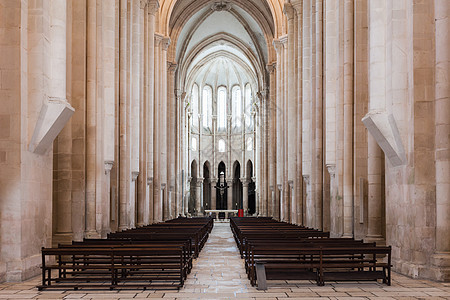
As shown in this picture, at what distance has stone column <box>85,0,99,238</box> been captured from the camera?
55.8ft

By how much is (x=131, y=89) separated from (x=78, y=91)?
25.4 feet

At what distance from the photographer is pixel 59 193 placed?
1526 centimetres

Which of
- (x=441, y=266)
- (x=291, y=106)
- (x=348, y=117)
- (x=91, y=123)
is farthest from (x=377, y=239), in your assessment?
(x=291, y=106)

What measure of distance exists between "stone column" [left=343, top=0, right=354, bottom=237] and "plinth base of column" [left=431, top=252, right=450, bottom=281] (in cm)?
677

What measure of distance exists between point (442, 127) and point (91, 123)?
34.7 ft

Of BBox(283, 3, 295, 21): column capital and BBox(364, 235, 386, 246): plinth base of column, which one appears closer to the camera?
BBox(364, 235, 386, 246): plinth base of column

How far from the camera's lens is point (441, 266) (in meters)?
10.6

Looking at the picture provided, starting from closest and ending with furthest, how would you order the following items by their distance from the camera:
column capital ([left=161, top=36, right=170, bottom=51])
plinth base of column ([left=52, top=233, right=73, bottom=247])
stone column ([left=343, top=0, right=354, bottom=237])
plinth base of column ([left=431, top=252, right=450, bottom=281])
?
plinth base of column ([left=431, top=252, right=450, bottom=281]) → plinth base of column ([left=52, top=233, right=73, bottom=247]) → stone column ([left=343, top=0, right=354, bottom=237]) → column capital ([left=161, top=36, right=170, bottom=51])

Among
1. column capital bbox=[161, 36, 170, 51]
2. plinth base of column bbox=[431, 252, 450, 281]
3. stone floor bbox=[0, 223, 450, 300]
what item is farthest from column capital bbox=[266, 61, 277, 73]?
plinth base of column bbox=[431, 252, 450, 281]

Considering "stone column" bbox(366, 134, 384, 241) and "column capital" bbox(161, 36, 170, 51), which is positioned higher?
"column capital" bbox(161, 36, 170, 51)

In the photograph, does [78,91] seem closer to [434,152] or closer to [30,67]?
[30,67]

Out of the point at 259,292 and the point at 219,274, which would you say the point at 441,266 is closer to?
the point at 259,292

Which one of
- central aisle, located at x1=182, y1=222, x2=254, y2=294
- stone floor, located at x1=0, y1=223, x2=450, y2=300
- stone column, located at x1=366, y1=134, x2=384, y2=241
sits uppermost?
stone column, located at x1=366, y1=134, x2=384, y2=241

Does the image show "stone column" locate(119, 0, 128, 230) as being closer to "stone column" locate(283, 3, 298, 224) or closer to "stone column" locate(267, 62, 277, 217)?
"stone column" locate(283, 3, 298, 224)
